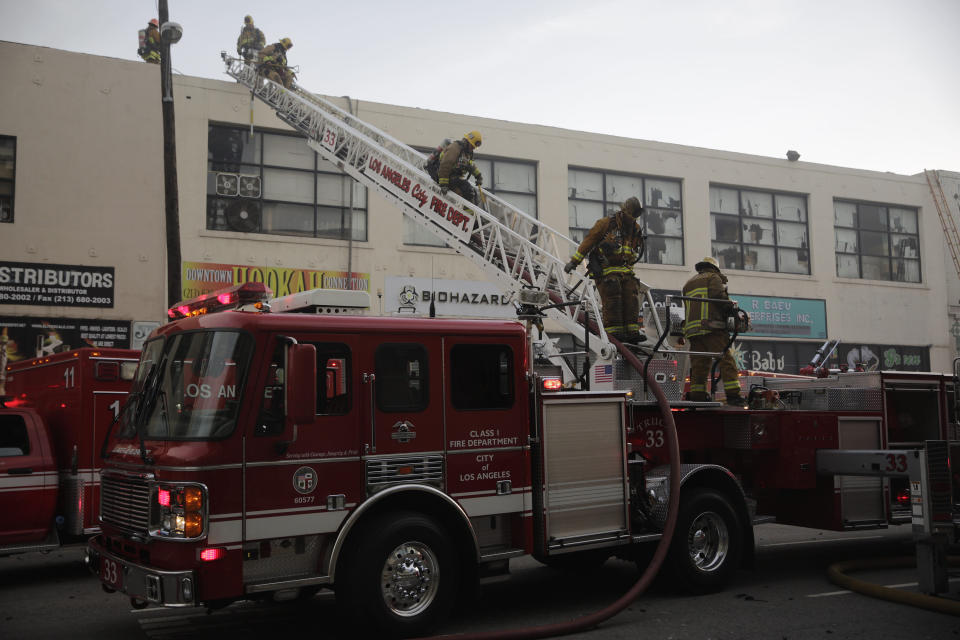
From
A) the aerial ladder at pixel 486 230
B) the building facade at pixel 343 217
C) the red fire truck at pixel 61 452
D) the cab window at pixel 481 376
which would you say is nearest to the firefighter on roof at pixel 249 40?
the building facade at pixel 343 217

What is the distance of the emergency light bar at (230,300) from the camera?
20.2 feet

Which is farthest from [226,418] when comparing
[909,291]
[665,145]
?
[909,291]

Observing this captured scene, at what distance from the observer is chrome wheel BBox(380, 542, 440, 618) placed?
5699mm

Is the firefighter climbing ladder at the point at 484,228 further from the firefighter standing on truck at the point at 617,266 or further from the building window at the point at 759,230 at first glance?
the building window at the point at 759,230

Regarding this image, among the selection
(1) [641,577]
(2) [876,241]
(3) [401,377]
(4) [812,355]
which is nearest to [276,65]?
(3) [401,377]

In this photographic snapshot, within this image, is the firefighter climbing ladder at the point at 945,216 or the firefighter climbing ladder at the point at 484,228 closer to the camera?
the firefighter climbing ladder at the point at 484,228

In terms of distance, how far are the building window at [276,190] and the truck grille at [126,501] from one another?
543 inches

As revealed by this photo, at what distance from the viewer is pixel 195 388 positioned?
5.46 metres

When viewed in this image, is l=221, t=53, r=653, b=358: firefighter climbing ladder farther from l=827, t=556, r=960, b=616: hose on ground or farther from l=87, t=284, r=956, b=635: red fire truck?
l=827, t=556, r=960, b=616: hose on ground

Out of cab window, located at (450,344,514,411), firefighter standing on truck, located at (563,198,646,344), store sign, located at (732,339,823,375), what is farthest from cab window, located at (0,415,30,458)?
store sign, located at (732,339,823,375)

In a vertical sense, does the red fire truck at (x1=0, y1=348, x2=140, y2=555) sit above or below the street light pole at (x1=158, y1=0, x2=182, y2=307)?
below

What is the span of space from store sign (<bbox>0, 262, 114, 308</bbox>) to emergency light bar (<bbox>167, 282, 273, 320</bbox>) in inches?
479

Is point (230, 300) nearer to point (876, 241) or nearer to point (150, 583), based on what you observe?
point (150, 583)

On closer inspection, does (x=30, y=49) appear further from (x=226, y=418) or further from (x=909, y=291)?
(x=909, y=291)
